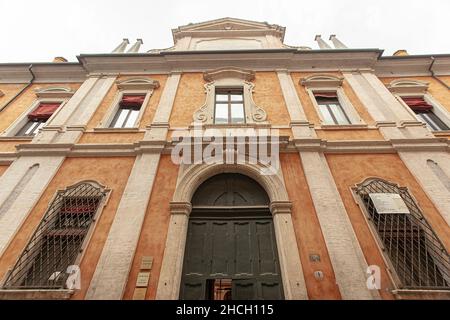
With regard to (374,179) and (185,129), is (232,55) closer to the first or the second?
(185,129)

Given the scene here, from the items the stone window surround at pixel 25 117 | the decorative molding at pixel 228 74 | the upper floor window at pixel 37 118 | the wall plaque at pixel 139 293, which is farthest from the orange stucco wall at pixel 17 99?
the wall plaque at pixel 139 293

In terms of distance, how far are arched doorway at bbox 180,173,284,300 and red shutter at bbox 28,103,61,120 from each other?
6.13 meters

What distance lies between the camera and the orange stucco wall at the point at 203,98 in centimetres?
757

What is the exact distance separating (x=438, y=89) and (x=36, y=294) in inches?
493

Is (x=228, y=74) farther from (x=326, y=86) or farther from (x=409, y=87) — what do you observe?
(x=409, y=87)

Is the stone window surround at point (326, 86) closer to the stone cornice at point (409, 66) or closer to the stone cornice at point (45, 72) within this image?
the stone cornice at point (409, 66)

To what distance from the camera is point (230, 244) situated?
5.27 m

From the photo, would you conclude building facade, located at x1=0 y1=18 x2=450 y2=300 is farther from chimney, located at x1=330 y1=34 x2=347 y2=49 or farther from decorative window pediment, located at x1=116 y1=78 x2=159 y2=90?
chimney, located at x1=330 y1=34 x2=347 y2=49

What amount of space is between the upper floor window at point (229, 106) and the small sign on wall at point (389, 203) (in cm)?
399

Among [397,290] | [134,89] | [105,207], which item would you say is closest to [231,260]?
[397,290]
